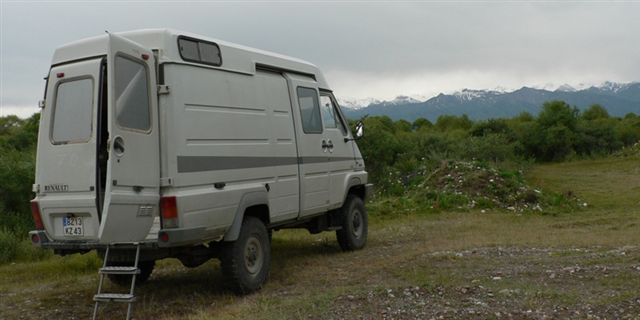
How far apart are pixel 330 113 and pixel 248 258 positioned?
321 cm

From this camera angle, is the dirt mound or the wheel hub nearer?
the wheel hub

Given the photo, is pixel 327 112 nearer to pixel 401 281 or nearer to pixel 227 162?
pixel 227 162

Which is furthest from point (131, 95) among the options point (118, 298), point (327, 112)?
point (327, 112)

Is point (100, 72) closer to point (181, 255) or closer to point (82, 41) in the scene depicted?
point (82, 41)

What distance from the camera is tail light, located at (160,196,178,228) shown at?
6418mm

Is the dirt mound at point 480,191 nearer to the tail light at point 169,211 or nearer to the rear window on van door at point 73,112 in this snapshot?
the tail light at point 169,211

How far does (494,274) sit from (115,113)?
4.74 m

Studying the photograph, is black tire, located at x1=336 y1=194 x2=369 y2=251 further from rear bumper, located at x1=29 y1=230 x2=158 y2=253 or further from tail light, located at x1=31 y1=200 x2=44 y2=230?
tail light, located at x1=31 y1=200 x2=44 y2=230

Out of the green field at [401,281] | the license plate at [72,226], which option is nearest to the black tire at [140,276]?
the green field at [401,281]

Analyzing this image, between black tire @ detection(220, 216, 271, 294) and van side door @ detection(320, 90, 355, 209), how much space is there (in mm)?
2087

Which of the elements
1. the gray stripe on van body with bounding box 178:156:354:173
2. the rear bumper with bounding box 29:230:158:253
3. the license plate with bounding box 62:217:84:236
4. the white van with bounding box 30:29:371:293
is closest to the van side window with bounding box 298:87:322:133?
the gray stripe on van body with bounding box 178:156:354:173

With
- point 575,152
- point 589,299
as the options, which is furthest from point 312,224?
point 575,152

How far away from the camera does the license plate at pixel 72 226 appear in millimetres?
6438

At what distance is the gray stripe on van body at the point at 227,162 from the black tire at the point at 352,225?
1.86m
